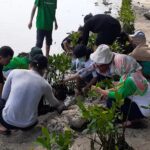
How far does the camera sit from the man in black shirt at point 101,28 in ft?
25.2

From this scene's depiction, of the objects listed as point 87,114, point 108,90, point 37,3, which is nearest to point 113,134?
point 87,114

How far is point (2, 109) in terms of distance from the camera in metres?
5.47

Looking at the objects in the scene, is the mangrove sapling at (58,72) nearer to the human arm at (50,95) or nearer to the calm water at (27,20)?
the human arm at (50,95)

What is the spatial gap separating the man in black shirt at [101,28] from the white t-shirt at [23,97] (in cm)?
254

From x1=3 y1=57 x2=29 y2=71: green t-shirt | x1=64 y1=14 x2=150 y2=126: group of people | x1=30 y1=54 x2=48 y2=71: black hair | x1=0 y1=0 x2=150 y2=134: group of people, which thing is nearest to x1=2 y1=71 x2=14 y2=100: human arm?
x1=0 y1=0 x2=150 y2=134: group of people

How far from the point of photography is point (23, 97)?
5246 millimetres

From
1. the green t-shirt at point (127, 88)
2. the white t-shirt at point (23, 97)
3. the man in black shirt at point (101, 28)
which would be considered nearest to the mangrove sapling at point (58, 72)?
the man in black shirt at point (101, 28)

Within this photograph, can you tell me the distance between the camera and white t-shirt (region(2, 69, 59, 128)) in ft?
17.2

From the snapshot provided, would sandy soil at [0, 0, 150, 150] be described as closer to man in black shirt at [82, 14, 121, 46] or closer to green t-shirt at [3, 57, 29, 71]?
green t-shirt at [3, 57, 29, 71]

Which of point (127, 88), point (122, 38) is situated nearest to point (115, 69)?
point (127, 88)

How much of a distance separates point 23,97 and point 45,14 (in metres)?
3.54

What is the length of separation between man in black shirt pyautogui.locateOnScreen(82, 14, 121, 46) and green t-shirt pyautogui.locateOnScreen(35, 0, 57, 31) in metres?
1.00

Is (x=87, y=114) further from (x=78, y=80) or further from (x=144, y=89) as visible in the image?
(x=78, y=80)

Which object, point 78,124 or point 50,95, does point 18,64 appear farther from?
point 78,124
